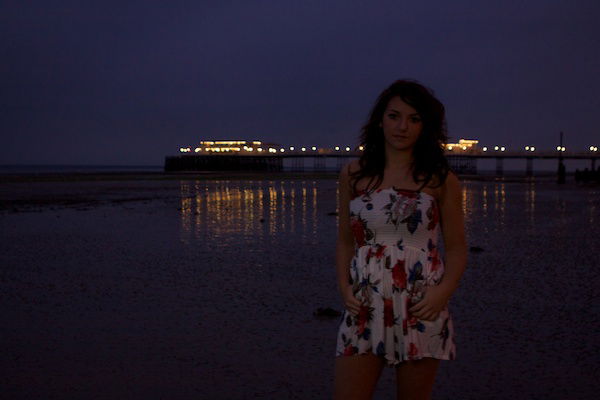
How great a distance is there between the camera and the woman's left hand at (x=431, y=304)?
2.66 meters

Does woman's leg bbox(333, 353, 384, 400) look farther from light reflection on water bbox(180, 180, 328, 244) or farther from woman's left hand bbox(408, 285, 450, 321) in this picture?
light reflection on water bbox(180, 180, 328, 244)

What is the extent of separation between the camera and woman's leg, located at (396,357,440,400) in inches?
107

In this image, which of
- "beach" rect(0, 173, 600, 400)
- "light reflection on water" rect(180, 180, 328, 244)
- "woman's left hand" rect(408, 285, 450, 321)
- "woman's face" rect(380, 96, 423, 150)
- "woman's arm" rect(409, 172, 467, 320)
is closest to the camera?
"woman's left hand" rect(408, 285, 450, 321)

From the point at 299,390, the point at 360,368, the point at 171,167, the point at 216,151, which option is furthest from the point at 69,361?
the point at 216,151

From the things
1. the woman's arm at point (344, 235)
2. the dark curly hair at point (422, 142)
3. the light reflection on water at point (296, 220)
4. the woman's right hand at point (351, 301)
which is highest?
the dark curly hair at point (422, 142)

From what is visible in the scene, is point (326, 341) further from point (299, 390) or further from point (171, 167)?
point (171, 167)

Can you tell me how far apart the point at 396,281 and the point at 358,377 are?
0.44m

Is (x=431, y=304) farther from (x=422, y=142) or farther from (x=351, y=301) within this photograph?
(x=422, y=142)

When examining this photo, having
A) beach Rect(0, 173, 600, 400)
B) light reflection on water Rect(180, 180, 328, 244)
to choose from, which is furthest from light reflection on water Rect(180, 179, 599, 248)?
beach Rect(0, 173, 600, 400)

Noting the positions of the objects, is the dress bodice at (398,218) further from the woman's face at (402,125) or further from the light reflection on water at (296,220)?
the light reflection on water at (296,220)

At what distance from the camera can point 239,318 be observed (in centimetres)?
609

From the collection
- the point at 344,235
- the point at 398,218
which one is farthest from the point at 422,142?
the point at 344,235

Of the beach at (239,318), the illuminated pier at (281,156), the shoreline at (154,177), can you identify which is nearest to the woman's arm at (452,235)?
the beach at (239,318)

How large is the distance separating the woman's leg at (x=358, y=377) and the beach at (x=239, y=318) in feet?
4.94
